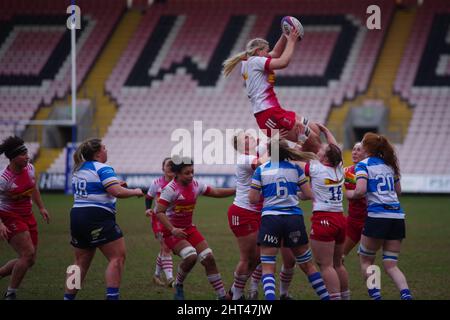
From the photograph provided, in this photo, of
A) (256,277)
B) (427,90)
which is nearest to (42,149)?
(427,90)

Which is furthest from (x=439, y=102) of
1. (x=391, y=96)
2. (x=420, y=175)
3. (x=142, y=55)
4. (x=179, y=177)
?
(x=179, y=177)

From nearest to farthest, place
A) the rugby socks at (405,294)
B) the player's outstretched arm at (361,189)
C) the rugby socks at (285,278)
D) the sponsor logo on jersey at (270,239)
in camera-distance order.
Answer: the sponsor logo on jersey at (270,239) < the rugby socks at (405,294) < the player's outstretched arm at (361,189) < the rugby socks at (285,278)

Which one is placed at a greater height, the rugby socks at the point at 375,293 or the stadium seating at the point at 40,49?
the stadium seating at the point at 40,49

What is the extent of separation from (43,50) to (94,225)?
2804 cm

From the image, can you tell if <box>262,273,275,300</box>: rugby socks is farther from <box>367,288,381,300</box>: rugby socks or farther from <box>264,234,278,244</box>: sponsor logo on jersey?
<box>367,288,381,300</box>: rugby socks

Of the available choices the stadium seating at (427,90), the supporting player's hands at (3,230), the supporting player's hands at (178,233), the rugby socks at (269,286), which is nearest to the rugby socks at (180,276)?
the supporting player's hands at (178,233)

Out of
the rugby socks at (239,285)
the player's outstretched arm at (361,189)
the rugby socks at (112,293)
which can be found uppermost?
the player's outstretched arm at (361,189)

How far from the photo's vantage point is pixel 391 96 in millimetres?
Answer: 32406

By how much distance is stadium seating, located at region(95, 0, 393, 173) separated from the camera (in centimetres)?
3266

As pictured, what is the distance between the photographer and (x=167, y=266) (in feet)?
37.9

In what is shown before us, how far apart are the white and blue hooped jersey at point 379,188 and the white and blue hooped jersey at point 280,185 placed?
2.95ft

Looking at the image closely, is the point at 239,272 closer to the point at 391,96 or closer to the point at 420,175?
the point at 420,175

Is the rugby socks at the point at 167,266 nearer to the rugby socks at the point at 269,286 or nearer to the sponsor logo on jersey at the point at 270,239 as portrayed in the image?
the rugby socks at the point at 269,286

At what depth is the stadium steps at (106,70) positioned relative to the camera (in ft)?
110
